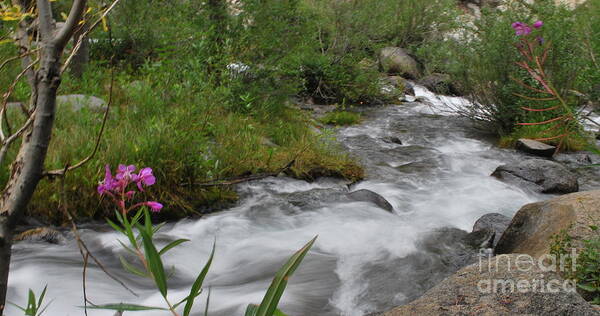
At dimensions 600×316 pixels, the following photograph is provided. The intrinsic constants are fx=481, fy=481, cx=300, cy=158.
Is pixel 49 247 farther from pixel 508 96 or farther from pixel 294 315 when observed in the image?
pixel 508 96

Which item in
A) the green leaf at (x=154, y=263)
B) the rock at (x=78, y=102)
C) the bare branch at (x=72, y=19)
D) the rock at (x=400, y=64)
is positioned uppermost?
the bare branch at (x=72, y=19)

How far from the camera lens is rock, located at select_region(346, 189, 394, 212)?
4.60 meters

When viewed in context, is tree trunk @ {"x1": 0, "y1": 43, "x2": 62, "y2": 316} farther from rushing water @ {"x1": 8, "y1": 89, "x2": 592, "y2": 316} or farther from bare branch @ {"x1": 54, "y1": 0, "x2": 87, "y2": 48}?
rushing water @ {"x1": 8, "y1": 89, "x2": 592, "y2": 316}

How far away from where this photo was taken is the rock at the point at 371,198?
4602mm

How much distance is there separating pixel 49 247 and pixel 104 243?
0.35 meters

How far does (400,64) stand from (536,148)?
7.67m

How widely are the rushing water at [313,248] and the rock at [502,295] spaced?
3.16ft

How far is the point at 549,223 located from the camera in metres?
3.11

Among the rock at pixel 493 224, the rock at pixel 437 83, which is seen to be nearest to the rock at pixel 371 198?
the rock at pixel 493 224

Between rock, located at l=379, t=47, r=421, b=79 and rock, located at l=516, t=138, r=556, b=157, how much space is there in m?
6.91

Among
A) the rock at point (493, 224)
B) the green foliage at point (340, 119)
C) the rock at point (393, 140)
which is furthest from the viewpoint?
the green foliage at point (340, 119)

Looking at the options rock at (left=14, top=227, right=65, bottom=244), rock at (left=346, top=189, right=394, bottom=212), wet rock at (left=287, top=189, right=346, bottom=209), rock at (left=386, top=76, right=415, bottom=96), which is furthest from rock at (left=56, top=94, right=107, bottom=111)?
rock at (left=386, top=76, right=415, bottom=96)

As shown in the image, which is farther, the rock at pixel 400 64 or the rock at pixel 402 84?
the rock at pixel 400 64

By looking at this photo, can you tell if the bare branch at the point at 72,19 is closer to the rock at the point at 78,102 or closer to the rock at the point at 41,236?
the rock at the point at 41,236
